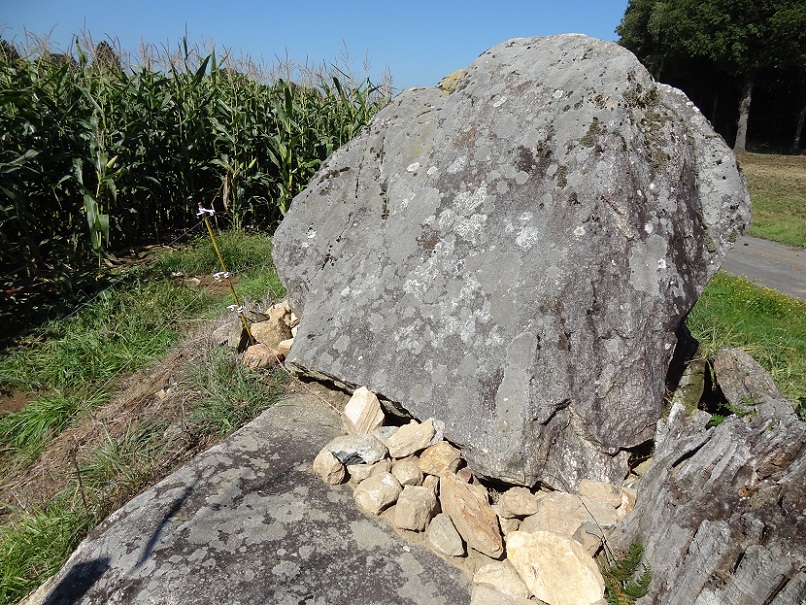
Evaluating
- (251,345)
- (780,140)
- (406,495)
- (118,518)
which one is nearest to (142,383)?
(251,345)

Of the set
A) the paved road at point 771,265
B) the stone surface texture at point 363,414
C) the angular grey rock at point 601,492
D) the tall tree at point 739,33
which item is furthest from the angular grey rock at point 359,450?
the tall tree at point 739,33

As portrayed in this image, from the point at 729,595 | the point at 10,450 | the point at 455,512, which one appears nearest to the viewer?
the point at 729,595

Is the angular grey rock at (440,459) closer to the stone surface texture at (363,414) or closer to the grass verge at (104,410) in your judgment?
the stone surface texture at (363,414)

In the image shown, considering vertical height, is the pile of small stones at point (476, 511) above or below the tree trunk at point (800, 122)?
below

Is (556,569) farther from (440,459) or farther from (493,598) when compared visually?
(440,459)

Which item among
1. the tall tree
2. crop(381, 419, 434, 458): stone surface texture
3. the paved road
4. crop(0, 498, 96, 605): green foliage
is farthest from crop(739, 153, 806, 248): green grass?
crop(0, 498, 96, 605): green foliage

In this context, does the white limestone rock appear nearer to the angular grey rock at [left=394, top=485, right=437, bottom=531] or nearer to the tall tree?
the angular grey rock at [left=394, top=485, right=437, bottom=531]

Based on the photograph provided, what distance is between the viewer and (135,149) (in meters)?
5.78

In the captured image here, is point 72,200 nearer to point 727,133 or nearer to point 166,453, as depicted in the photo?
point 166,453

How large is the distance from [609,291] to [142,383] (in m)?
2.63

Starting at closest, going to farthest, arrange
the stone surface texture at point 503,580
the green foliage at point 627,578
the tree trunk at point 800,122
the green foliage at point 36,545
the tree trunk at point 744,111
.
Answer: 1. the green foliage at point 627,578
2. the stone surface texture at point 503,580
3. the green foliage at point 36,545
4. the tree trunk at point 800,122
5. the tree trunk at point 744,111

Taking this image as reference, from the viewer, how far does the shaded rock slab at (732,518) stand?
54.1 inches

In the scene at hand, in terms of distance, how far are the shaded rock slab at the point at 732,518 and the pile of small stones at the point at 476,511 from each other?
0.20 metres

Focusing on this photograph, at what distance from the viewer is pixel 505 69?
3059 mm
